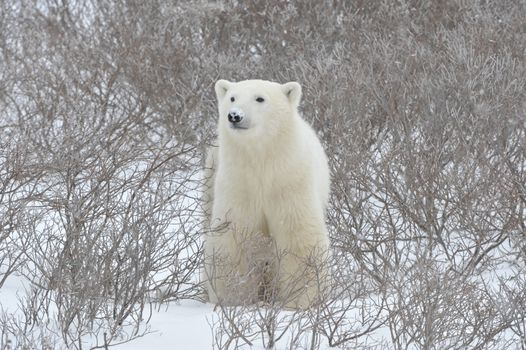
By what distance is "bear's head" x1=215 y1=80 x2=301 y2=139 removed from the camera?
3904 mm

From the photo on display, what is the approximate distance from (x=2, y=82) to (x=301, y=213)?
3.66 meters

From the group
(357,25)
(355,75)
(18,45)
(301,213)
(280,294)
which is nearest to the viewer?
(280,294)

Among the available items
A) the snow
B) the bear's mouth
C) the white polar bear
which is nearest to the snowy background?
the snow

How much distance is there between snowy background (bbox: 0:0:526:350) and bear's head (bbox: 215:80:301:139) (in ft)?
0.97

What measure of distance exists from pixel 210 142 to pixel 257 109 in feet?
4.42

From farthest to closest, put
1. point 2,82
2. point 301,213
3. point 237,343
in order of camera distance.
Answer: point 2,82 → point 301,213 → point 237,343

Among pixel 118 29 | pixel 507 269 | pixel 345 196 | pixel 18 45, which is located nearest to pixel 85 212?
pixel 345 196

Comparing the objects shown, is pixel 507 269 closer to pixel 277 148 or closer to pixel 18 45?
pixel 277 148

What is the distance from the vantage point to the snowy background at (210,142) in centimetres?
324

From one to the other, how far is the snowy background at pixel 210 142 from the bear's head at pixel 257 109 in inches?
11.6

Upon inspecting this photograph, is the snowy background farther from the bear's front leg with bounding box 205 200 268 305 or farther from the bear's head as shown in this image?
the bear's head

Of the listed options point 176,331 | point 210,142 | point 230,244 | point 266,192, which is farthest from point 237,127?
point 210,142

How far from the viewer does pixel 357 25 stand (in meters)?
7.95

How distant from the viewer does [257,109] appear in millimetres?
3955
